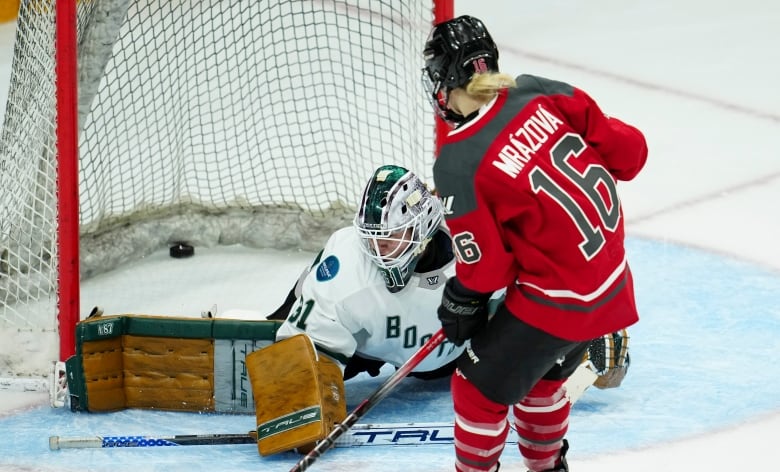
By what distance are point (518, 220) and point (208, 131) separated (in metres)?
2.27

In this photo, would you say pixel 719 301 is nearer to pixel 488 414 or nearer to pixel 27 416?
pixel 488 414

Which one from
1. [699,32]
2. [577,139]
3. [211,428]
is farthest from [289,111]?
[699,32]

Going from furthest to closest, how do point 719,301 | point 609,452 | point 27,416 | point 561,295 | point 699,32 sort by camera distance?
1. point 699,32
2. point 719,301
3. point 27,416
4. point 609,452
5. point 561,295

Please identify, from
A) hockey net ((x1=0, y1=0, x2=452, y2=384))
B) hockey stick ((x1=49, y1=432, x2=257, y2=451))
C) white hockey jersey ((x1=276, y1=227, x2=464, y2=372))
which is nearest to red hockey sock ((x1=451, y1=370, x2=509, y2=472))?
white hockey jersey ((x1=276, y1=227, x2=464, y2=372))

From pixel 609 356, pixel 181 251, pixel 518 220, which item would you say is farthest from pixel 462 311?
pixel 181 251

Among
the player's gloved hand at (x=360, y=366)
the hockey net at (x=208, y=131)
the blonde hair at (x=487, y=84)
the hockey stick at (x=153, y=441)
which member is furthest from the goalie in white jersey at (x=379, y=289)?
the hockey net at (x=208, y=131)

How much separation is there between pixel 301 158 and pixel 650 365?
5.24ft

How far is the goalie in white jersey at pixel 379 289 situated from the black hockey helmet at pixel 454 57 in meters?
0.53

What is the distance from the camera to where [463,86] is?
100 inches

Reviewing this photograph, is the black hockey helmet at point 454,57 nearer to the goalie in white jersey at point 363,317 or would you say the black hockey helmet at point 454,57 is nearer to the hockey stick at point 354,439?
the goalie in white jersey at point 363,317

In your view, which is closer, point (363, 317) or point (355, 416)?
point (355, 416)

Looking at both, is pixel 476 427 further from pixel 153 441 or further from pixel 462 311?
pixel 153 441

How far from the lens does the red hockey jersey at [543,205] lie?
2443 mm

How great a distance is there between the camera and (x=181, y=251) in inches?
174
